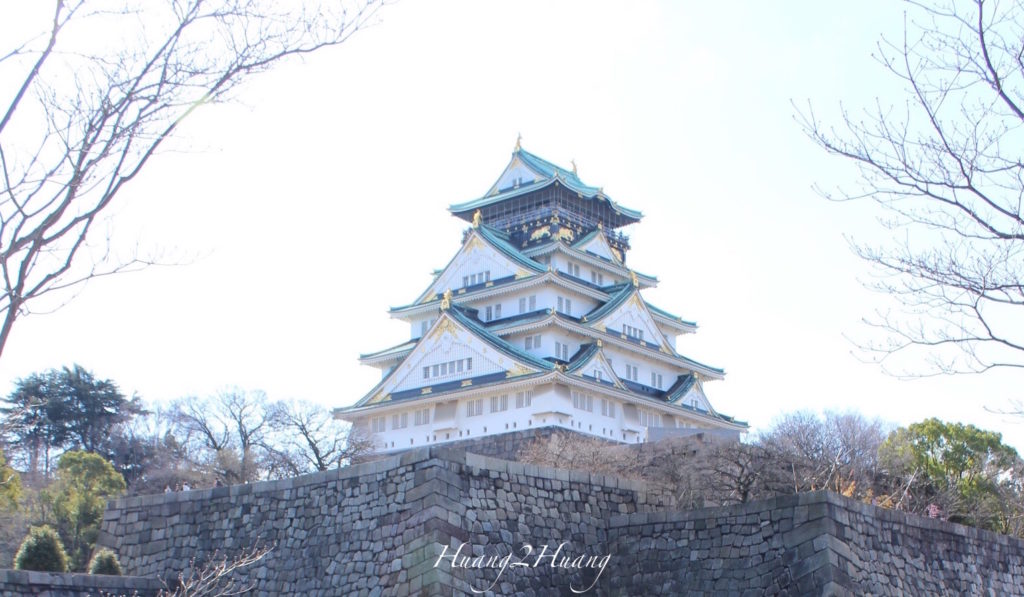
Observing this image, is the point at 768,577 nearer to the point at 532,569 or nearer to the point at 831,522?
the point at 831,522

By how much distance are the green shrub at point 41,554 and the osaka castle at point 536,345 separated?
26.3 metres

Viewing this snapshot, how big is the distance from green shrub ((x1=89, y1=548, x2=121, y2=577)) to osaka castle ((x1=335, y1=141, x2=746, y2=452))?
1025 inches

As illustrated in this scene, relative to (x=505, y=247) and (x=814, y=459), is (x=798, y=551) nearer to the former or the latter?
(x=814, y=459)

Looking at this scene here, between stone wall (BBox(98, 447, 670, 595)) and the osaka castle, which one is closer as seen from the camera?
stone wall (BBox(98, 447, 670, 595))

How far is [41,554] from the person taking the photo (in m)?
15.9

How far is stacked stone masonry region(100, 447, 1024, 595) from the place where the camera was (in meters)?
13.7

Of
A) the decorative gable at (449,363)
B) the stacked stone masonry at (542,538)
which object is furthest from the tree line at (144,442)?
the stacked stone masonry at (542,538)

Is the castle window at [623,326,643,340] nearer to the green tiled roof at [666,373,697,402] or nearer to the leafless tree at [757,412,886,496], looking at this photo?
the green tiled roof at [666,373,697,402]

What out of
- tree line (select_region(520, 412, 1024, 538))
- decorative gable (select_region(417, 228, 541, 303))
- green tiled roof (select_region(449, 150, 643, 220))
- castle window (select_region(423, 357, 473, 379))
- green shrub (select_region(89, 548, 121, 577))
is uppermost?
green tiled roof (select_region(449, 150, 643, 220))

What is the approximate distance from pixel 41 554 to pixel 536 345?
98.8 ft

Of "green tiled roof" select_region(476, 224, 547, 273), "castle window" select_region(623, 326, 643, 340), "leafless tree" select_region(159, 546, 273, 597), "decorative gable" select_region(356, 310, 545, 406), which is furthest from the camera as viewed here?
"castle window" select_region(623, 326, 643, 340)

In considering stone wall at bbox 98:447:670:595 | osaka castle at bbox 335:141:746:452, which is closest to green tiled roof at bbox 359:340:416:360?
osaka castle at bbox 335:141:746:452

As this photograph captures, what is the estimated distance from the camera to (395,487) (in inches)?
570

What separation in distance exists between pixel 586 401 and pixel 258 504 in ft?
92.5
